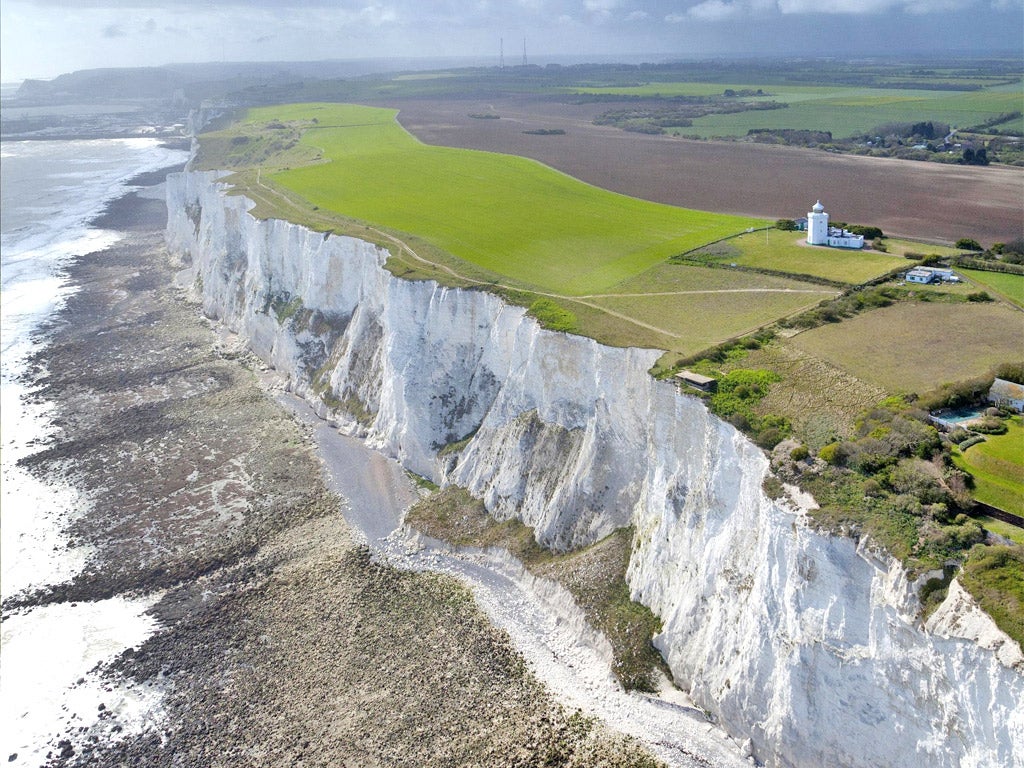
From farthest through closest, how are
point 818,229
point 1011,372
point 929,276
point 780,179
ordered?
point 780,179, point 818,229, point 929,276, point 1011,372

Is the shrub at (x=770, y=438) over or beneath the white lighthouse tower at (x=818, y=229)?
beneath

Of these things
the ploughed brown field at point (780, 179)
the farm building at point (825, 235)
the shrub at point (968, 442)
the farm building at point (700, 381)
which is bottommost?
the shrub at point (968, 442)

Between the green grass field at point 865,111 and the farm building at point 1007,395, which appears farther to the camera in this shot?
the green grass field at point 865,111

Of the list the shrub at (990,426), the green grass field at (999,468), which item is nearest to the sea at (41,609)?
the green grass field at (999,468)

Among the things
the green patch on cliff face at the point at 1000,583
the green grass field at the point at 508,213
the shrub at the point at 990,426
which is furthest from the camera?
the green grass field at the point at 508,213

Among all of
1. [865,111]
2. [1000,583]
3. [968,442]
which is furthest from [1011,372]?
[865,111]

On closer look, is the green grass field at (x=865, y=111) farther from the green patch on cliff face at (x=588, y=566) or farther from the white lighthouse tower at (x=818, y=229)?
the green patch on cliff face at (x=588, y=566)

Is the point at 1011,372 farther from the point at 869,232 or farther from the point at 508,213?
the point at 508,213

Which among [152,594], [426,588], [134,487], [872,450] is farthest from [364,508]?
[872,450]
